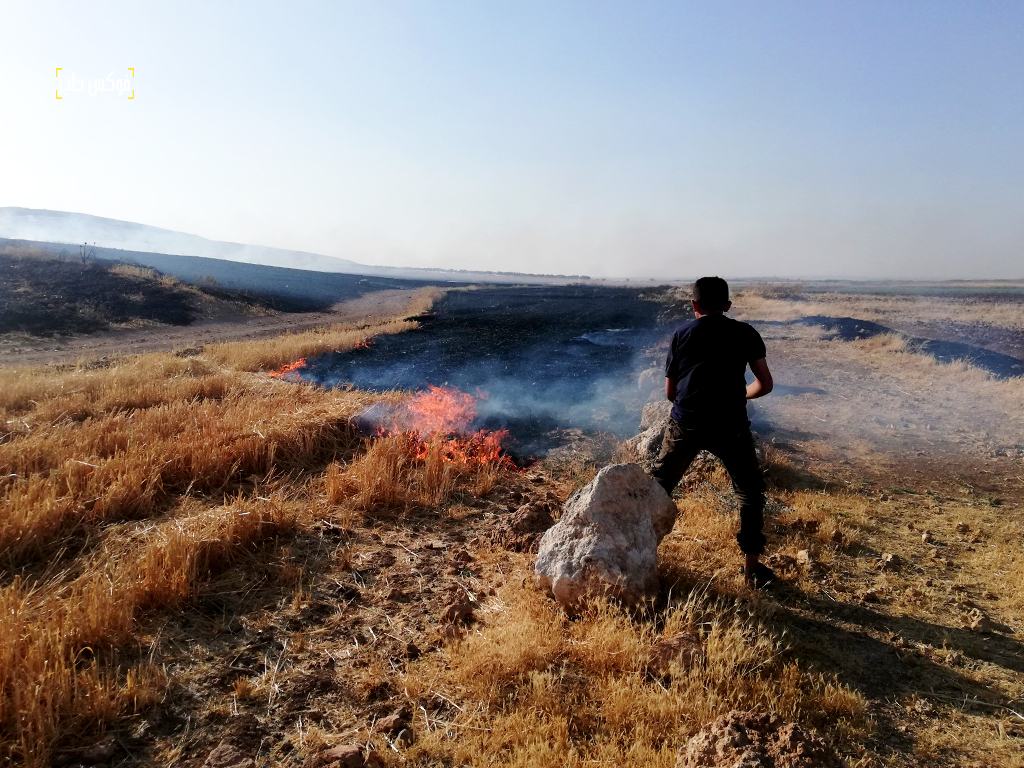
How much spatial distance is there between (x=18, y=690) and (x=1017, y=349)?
808 inches

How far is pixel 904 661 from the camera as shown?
2980 millimetres

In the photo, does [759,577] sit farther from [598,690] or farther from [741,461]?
[598,690]

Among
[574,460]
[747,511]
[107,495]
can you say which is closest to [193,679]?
[107,495]

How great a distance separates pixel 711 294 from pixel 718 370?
1.68ft

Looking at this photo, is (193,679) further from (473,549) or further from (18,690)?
(473,549)

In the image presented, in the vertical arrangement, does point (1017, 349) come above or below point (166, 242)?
below

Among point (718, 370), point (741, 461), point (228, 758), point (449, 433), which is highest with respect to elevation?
point (718, 370)

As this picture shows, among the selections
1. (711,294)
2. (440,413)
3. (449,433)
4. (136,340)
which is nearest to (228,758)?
(711,294)

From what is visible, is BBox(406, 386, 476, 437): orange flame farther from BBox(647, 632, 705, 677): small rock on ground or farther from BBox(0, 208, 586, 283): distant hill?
BBox(0, 208, 586, 283): distant hill

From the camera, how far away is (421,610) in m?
3.37

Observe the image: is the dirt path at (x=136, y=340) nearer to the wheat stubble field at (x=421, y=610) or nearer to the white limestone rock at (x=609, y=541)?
the wheat stubble field at (x=421, y=610)

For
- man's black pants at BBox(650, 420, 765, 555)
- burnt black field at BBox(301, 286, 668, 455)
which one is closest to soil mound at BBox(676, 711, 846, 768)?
man's black pants at BBox(650, 420, 765, 555)

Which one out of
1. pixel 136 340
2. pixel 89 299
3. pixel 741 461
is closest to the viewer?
pixel 741 461

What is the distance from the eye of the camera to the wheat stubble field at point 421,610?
7.70ft
